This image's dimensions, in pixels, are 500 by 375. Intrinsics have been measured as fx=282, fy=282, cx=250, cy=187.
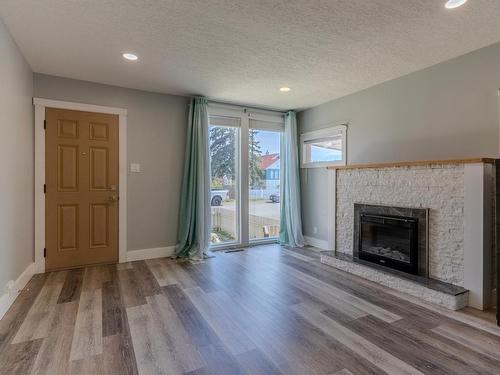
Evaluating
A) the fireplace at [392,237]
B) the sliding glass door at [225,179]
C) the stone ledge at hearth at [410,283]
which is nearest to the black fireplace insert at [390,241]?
the fireplace at [392,237]

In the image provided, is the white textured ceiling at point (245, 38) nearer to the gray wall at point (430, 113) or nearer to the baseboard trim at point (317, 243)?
the gray wall at point (430, 113)

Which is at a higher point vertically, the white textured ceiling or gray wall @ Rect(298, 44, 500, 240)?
the white textured ceiling

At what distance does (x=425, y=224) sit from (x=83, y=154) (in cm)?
432

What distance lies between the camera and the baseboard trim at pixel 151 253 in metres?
4.16

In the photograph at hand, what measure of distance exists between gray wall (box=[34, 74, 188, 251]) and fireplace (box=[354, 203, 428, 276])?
2772 millimetres

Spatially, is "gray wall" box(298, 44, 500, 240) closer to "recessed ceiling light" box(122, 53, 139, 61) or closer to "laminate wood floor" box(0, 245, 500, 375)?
"laminate wood floor" box(0, 245, 500, 375)

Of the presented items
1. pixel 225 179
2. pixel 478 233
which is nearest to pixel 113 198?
pixel 225 179

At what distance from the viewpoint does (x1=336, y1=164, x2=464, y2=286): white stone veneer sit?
2.80 meters

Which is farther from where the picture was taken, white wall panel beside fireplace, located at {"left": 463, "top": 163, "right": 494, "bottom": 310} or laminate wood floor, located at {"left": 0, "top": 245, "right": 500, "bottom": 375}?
white wall panel beside fireplace, located at {"left": 463, "top": 163, "right": 494, "bottom": 310}

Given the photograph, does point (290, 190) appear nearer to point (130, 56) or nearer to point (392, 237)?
point (392, 237)

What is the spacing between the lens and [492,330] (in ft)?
7.26

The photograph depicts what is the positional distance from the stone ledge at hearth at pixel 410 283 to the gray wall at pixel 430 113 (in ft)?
4.55

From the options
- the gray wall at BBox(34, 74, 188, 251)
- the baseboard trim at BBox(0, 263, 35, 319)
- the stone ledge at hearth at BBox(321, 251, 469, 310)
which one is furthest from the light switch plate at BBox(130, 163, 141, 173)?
the stone ledge at hearth at BBox(321, 251, 469, 310)

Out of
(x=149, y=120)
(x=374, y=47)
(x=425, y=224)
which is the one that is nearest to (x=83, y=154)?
Answer: (x=149, y=120)
